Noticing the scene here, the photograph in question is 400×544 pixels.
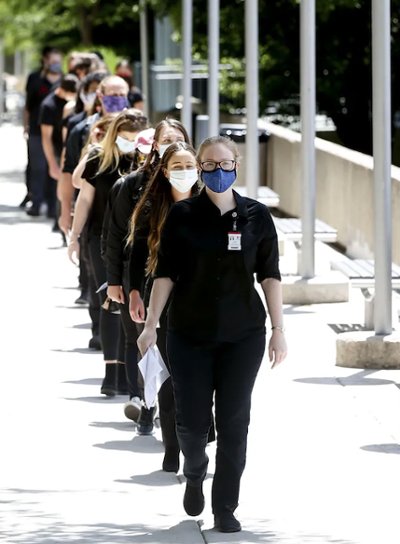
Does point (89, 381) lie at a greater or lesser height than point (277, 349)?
lesser

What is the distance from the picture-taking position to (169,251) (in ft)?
21.1

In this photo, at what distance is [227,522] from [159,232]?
1702 mm

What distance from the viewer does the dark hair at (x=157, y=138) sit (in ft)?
26.2

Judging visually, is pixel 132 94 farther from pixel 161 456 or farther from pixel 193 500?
pixel 193 500

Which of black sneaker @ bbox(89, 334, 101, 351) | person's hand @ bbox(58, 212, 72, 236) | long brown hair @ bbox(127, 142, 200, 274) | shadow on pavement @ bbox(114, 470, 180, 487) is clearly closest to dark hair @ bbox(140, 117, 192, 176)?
long brown hair @ bbox(127, 142, 200, 274)

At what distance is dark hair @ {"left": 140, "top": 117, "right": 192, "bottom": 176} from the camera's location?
7973 mm

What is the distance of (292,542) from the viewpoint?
20.7 feet

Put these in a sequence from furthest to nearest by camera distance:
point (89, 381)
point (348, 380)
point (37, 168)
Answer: point (37, 168) → point (89, 381) → point (348, 380)

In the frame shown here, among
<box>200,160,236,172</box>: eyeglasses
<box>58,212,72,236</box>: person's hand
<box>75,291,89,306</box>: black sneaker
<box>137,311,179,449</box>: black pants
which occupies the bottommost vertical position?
<box>75,291,89,306</box>: black sneaker

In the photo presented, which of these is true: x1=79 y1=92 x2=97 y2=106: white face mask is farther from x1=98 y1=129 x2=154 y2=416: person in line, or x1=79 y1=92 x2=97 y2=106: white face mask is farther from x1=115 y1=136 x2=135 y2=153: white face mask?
x1=98 y1=129 x2=154 y2=416: person in line

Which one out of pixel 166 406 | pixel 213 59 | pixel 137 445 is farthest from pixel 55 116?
pixel 166 406

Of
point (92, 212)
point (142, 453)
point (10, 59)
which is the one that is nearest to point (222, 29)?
point (92, 212)

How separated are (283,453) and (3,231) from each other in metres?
12.5

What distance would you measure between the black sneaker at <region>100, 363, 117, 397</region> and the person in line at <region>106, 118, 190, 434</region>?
69cm
